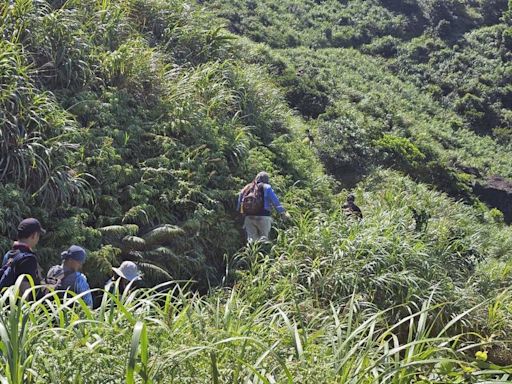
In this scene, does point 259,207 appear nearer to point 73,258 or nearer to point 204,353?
point 73,258

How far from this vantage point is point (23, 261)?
5.19m

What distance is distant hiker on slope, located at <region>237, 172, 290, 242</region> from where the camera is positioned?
9062 millimetres

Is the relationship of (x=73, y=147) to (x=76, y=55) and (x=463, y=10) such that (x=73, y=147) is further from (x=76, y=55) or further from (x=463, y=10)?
(x=463, y=10)

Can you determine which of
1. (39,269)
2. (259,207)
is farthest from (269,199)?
(39,269)

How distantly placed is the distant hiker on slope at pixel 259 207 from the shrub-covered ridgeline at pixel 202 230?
25 cm

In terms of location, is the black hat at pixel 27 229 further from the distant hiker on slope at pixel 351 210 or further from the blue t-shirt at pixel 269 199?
the distant hiker on slope at pixel 351 210

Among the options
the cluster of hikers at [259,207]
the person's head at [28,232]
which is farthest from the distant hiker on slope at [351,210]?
the person's head at [28,232]

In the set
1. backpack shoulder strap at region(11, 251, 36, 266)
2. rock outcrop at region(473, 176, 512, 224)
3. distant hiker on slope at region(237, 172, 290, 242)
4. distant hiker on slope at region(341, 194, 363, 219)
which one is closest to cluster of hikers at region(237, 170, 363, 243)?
distant hiker on slope at region(237, 172, 290, 242)

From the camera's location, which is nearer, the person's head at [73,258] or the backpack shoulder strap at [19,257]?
the backpack shoulder strap at [19,257]

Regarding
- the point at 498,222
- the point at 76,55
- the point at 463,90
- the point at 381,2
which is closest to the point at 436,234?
the point at 76,55

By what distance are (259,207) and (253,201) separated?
4.3 inches

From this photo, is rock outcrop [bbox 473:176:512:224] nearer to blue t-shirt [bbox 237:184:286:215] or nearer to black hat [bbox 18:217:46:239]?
blue t-shirt [bbox 237:184:286:215]

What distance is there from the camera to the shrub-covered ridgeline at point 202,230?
383cm

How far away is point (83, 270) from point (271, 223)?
9.63 ft
